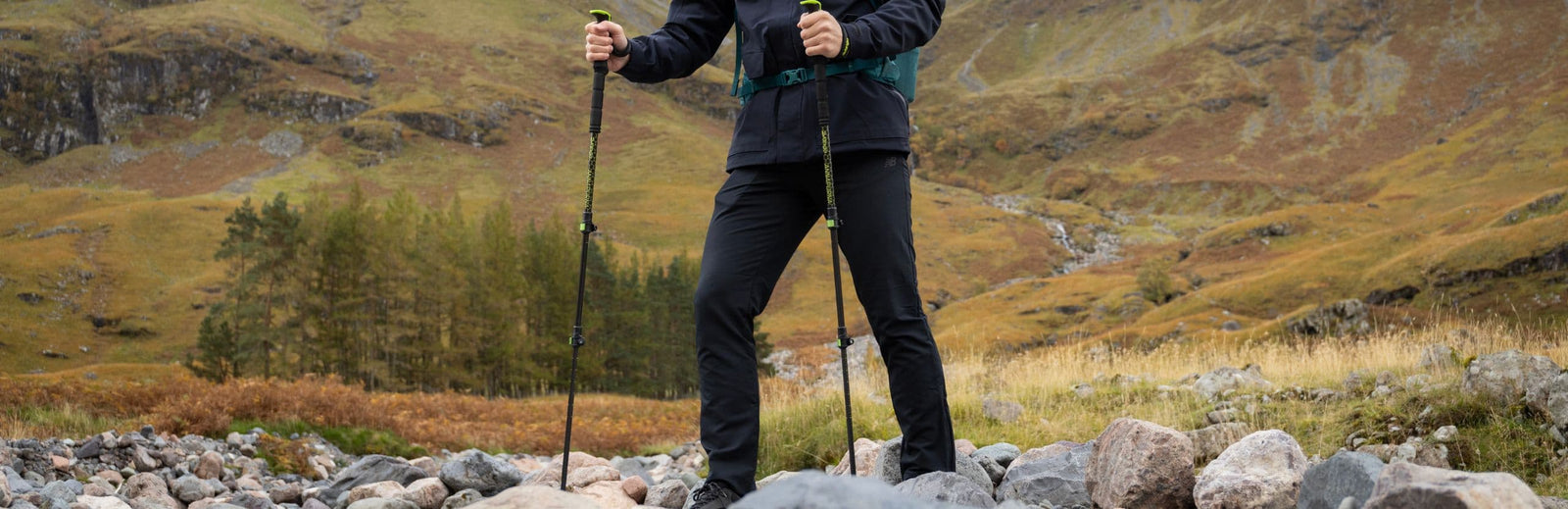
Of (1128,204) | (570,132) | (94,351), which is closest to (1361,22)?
(1128,204)

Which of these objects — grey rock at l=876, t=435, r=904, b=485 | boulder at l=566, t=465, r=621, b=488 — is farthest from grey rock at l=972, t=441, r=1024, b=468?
boulder at l=566, t=465, r=621, b=488

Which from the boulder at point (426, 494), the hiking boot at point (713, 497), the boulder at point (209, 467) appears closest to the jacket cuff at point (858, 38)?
the hiking boot at point (713, 497)

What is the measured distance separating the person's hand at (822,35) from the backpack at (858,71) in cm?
37

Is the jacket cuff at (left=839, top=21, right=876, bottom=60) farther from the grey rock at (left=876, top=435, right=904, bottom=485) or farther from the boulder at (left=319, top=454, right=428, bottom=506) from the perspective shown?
the boulder at (left=319, top=454, right=428, bottom=506)

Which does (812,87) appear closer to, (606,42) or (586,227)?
(606,42)

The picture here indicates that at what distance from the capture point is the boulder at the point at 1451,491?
2.38 m

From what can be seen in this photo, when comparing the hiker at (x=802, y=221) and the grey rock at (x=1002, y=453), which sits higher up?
the hiker at (x=802, y=221)

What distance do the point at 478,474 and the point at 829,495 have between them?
16.7ft

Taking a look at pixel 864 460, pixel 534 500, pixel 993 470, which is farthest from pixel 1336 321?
pixel 534 500

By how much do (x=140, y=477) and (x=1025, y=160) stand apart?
189290mm

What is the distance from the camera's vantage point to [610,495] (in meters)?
5.03

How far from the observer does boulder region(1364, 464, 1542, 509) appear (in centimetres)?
238

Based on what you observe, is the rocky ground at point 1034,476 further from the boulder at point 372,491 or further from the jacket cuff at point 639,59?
the jacket cuff at point 639,59

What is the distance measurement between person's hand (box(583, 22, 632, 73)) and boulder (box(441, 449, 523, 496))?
2.91m
